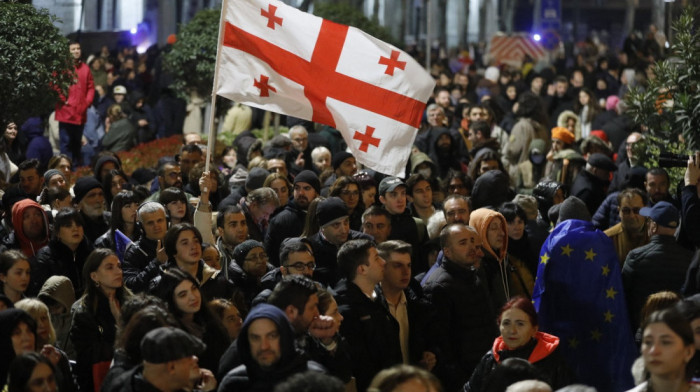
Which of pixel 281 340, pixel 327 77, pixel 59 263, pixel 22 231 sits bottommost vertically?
pixel 59 263

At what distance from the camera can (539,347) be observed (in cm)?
861

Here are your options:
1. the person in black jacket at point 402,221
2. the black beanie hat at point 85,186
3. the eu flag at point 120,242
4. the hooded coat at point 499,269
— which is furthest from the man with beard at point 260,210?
the hooded coat at point 499,269

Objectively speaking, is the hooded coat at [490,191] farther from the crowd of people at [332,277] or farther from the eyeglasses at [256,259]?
the eyeglasses at [256,259]

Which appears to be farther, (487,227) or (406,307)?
(487,227)

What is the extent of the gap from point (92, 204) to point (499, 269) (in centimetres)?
388

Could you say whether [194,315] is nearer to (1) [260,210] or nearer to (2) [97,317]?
(2) [97,317]

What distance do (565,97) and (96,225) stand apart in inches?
529

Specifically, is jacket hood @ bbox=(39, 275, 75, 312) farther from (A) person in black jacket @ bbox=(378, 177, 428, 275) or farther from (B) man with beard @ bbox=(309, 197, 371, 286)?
(A) person in black jacket @ bbox=(378, 177, 428, 275)

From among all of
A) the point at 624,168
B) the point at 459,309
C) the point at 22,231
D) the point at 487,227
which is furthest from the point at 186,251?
the point at 624,168

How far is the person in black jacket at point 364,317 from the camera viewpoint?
29.9 feet

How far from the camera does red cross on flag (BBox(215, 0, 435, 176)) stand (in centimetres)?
1139

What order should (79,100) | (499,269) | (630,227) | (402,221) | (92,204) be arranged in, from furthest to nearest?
1. (79,100)
2. (92,204)
3. (402,221)
4. (630,227)
5. (499,269)

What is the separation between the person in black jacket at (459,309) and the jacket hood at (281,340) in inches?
101

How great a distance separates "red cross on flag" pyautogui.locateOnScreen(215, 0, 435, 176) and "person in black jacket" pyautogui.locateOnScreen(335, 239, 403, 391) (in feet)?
7.92
